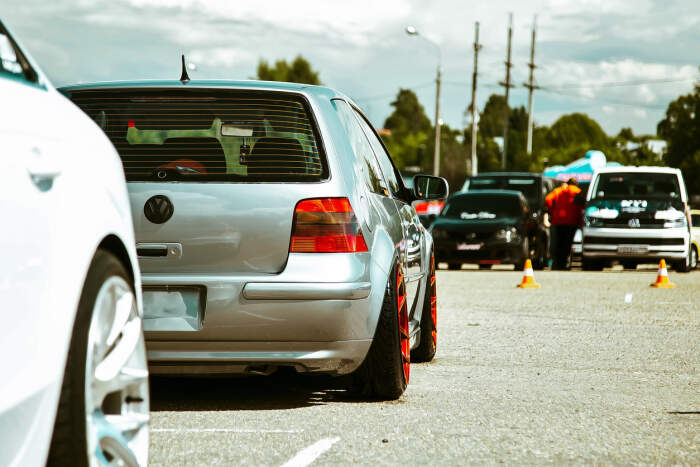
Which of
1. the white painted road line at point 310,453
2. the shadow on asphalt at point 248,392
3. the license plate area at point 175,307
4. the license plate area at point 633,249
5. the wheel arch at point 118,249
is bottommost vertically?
the license plate area at point 633,249

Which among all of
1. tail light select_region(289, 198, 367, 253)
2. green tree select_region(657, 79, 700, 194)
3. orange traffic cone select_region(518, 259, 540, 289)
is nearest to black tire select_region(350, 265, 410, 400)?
tail light select_region(289, 198, 367, 253)

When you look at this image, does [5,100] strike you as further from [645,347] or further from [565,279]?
[565,279]

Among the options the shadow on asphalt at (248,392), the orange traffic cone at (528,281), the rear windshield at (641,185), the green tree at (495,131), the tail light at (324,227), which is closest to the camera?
the tail light at (324,227)

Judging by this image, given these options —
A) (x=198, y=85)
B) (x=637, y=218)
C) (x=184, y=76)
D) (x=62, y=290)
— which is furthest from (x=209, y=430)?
(x=637, y=218)

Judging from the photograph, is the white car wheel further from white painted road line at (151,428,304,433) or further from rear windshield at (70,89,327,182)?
rear windshield at (70,89,327,182)

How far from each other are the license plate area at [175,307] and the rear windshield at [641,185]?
18.1 metres

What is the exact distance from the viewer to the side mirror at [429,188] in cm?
861

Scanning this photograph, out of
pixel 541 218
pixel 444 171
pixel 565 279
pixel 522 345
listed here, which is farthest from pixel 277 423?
pixel 444 171

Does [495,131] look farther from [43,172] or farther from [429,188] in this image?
[43,172]

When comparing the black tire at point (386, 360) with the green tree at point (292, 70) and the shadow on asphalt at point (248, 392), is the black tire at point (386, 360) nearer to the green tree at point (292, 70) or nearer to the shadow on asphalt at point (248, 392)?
the shadow on asphalt at point (248, 392)

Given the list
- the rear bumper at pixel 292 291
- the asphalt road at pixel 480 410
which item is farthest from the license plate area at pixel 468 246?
the rear bumper at pixel 292 291

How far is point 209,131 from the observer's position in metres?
6.18

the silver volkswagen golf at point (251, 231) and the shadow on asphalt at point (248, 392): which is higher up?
the silver volkswagen golf at point (251, 231)

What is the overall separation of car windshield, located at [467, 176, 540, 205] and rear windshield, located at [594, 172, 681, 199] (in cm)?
473
